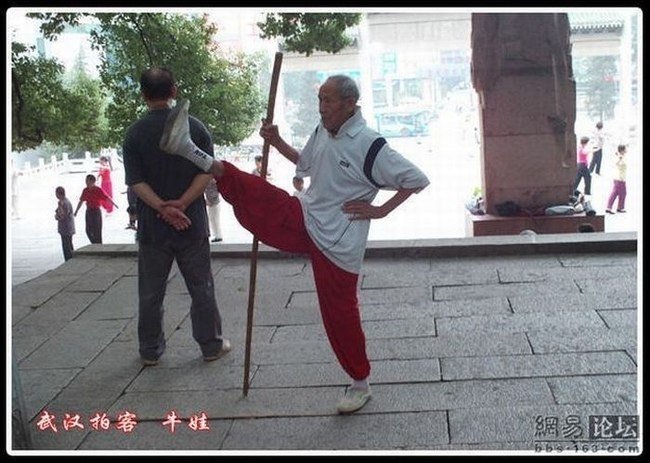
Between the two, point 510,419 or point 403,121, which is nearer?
point 510,419

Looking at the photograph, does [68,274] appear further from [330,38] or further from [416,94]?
[416,94]

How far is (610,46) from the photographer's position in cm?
1148

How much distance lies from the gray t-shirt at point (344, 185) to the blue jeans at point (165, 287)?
747 millimetres

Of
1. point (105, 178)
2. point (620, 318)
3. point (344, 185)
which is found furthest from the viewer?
point (105, 178)

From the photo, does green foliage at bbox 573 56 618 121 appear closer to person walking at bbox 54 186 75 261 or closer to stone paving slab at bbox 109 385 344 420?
person walking at bbox 54 186 75 261

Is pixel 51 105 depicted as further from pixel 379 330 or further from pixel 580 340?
pixel 580 340

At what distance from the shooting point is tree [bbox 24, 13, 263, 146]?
7539mm

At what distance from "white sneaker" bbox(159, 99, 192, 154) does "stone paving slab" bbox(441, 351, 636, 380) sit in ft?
4.88

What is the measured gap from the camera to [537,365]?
3.17 metres

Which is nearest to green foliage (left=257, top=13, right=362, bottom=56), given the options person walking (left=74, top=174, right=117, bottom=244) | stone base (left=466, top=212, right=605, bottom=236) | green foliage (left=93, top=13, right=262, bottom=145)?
green foliage (left=93, top=13, right=262, bottom=145)

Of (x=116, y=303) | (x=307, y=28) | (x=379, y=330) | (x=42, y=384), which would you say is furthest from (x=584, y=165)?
(x=42, y=384)

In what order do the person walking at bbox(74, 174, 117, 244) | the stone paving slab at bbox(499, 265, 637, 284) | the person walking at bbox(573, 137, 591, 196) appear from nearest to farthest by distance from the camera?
the stone paving slab at bbox(499, 265, 637, 284) < the person walking at bbox(74, 174, 117, 244) < the person walking at bbox(573, 137, 591, 196)

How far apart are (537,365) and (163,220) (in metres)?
1.79

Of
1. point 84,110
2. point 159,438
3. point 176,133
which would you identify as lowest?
point 159,438
